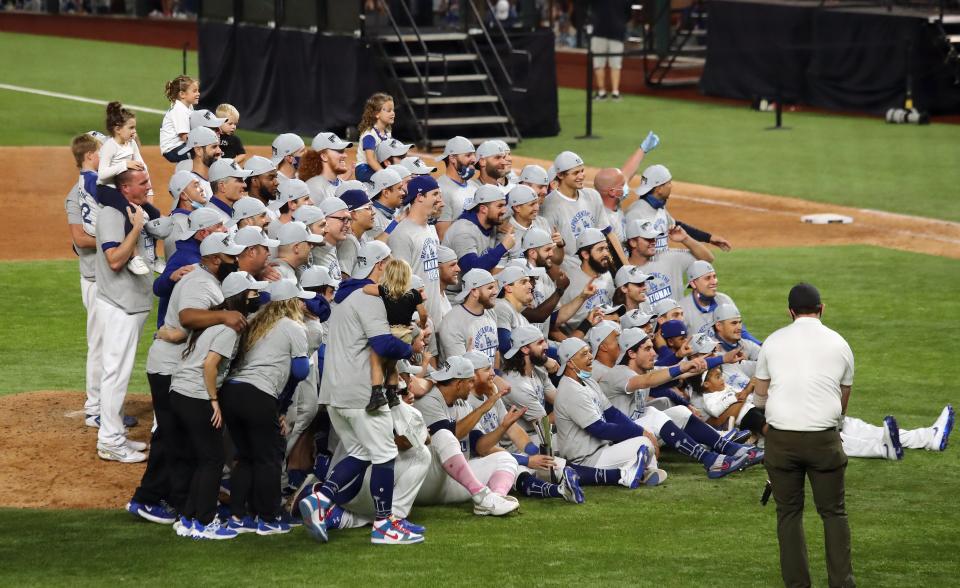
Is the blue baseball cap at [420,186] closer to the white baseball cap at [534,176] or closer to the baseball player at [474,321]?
the baseball player at [474,321]

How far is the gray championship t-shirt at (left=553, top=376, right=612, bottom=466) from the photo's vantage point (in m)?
9.62

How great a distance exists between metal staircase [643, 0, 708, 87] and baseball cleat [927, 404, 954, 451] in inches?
829

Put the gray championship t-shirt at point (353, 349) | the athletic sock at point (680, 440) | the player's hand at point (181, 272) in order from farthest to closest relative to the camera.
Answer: the athletic sock at point (680, 440) → the player's hand at point (181, 272) → the gray championship t-shirt at point (353, 349)

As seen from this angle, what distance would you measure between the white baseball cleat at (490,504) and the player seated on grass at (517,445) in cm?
46

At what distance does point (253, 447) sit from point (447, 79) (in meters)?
16.1

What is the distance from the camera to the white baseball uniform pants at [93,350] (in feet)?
33.2


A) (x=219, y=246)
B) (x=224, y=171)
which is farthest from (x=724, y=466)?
(x=224, y=171)

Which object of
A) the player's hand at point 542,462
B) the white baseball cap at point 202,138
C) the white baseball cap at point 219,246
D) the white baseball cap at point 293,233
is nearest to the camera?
the white baseball cap at point 219,246

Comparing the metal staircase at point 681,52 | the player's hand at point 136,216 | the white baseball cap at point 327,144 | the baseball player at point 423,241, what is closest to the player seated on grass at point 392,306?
the baseball player at point 423,241

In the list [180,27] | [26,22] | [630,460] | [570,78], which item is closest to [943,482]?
[630,460]

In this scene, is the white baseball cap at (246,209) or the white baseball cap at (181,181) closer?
the white baseball cap at (246,209)

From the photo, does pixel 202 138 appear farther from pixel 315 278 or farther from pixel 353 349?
pixel 353 349

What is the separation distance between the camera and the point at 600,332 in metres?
10.1

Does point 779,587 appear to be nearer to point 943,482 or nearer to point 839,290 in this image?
point 943,482
